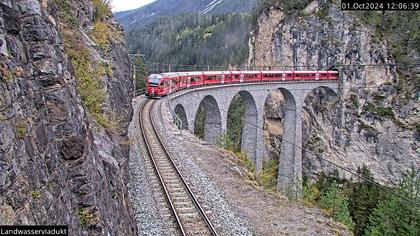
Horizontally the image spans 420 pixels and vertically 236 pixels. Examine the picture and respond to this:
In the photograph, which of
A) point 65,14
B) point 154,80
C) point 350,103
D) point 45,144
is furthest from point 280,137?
point 45,144

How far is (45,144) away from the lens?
514 centimetres

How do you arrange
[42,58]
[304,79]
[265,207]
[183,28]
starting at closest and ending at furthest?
[42,58] < [265,207] < [304,79] < [183,28]

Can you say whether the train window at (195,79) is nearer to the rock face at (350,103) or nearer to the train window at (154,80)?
the train window at (154,80)

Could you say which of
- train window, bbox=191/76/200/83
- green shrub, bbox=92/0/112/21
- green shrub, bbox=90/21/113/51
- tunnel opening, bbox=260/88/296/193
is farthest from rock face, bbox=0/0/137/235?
tunnel opening, bbox=260/88/296/193

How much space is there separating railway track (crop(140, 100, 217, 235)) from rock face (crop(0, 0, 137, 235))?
2857mm

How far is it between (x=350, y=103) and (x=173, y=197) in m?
41.5

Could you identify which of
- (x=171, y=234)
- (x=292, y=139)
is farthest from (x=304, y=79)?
(x=171, y=234)

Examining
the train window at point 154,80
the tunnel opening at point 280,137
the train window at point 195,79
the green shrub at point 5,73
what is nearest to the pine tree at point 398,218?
the tunnel opening at point 280,137

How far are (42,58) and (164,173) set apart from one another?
9.85 m

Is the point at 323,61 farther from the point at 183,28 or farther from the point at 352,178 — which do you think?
the point at 183,28

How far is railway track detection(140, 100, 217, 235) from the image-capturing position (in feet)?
35.7

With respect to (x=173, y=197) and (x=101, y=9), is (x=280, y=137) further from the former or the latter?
(x=173, y=197)

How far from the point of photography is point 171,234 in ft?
34.3

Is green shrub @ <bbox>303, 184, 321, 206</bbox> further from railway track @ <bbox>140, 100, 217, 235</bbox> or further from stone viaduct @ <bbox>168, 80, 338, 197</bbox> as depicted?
railway track @ <bbox>140, 100, 217, 235</bbox>
